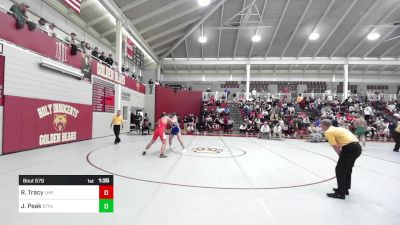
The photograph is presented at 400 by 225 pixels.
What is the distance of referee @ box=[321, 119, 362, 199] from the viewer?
3990mm

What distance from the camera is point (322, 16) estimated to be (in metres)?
19.5

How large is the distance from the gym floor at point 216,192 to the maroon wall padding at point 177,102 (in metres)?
15.5

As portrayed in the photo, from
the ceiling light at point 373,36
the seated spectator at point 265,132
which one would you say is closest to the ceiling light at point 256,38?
the seated spectator at point 265,132

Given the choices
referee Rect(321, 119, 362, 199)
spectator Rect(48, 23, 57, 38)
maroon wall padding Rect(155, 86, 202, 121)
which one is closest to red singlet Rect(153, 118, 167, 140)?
referee Rect(321, 119, 362, 199)

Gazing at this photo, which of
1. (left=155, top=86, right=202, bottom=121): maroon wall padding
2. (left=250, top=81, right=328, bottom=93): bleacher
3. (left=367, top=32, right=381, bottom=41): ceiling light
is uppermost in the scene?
(left=367, top=32, right=381, bottom=41): ceiling light

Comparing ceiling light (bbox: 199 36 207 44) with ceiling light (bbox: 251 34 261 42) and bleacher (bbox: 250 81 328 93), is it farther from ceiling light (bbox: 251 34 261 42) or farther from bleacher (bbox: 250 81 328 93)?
bleacher (bbox: 250 81 328 93)

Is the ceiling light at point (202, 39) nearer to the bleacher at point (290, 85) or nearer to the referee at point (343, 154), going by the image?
the bleacher at point (290, 85)

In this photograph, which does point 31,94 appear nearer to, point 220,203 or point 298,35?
point 220,203

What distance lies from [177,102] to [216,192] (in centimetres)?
1947

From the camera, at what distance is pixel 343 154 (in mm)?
4090

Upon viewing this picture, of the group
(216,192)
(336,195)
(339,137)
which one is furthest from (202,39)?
(336,195)

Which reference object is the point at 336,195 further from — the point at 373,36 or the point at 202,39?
the point at 373,36

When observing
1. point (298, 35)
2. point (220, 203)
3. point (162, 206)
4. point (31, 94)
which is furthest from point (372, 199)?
point (298, 35)
